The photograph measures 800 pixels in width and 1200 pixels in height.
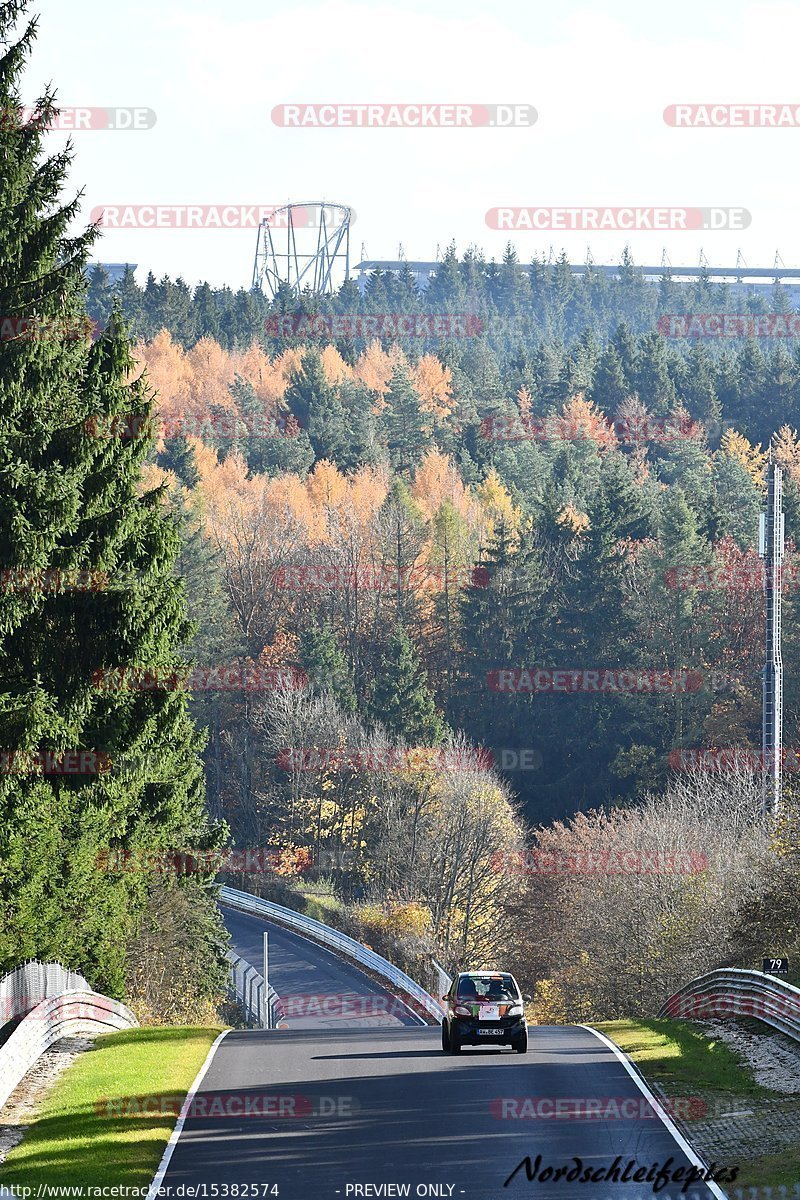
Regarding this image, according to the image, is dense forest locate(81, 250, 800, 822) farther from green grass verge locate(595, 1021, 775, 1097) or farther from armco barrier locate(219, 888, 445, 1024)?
green grass verge locate(595, 1021, 775, 1097)

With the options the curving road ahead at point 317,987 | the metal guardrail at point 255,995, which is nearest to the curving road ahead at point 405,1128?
the curving road ahead at point 317,987

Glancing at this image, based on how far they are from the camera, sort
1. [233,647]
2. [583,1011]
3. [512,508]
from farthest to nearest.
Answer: [512,508] < [233,647] < [583,1011]

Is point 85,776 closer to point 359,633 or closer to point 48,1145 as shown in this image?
point 48,1145

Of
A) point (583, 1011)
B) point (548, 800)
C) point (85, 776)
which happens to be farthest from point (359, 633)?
point (85, 776)

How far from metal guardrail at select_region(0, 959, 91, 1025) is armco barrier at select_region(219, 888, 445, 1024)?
2569 centimetres

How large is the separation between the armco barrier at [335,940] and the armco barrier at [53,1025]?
2151 centimetres

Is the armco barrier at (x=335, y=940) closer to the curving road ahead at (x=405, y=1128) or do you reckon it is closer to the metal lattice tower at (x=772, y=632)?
the metal lattice tower at (x=772, y=632)

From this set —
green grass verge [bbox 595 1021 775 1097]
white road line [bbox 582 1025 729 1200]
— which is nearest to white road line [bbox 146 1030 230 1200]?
white road line [bbox 582 1025 729 1200]

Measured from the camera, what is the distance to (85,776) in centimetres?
2745

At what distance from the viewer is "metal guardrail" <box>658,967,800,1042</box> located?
85.0ft

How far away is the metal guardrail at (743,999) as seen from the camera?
25.9 metres

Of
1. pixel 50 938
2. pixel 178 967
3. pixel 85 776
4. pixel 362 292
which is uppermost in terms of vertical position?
pixel 362 292

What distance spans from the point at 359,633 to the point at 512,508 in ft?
65.3

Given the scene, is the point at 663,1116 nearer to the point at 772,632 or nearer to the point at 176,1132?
the point at 176,1132
